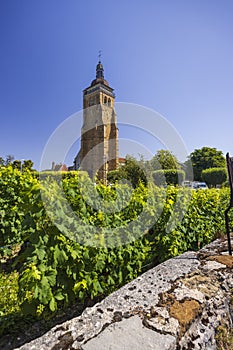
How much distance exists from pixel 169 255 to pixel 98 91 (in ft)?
162

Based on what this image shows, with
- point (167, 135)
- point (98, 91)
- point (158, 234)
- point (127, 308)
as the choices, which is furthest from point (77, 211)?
point (98, 91)

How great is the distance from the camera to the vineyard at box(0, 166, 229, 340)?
177cm

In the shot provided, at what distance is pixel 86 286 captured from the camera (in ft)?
6.27

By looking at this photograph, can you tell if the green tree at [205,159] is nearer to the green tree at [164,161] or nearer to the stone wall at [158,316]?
the green tree at [164,161]

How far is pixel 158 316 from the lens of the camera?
1208 millimetres

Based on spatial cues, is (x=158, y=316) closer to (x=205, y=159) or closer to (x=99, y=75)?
(x=205, y=159)

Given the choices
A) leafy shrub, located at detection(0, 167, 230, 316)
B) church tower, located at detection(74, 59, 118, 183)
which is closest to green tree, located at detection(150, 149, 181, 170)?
church tower, located at detection(74, 59, 118, 183)

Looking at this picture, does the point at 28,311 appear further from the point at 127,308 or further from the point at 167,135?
the point at 167,135

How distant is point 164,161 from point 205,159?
26.1m

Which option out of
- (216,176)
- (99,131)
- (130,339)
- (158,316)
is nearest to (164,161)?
(216,176)

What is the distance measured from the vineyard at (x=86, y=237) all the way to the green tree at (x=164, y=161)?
1918cm

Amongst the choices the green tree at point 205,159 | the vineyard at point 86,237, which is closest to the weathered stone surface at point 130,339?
the vineyard at point 86,237

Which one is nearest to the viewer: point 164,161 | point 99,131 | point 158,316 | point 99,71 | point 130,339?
point 130,339

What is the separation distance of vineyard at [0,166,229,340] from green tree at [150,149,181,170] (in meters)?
19.2
